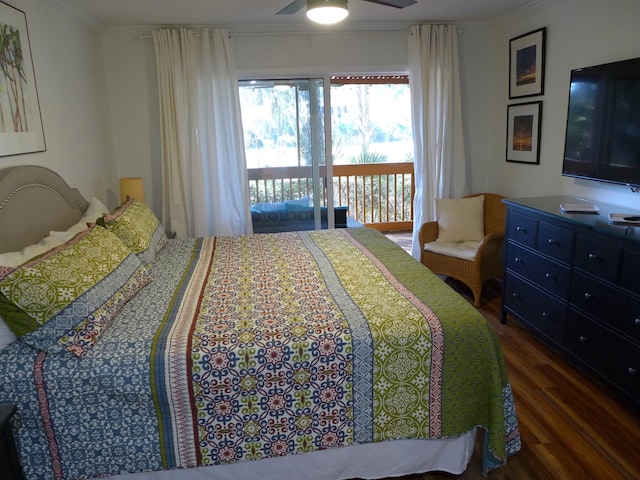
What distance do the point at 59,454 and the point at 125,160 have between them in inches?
121

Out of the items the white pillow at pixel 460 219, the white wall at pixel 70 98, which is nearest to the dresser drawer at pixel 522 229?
the white pillow at pixel 460 219

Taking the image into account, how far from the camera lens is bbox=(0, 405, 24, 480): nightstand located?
1516 millimetres

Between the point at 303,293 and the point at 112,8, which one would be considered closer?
the point at 303,293

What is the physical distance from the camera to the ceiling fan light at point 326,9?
2.54 meters

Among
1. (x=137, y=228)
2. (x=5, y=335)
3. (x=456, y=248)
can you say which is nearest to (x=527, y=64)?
(x=456, y=248)

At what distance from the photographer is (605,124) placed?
2842 millimetres

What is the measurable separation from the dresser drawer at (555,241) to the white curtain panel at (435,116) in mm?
1692

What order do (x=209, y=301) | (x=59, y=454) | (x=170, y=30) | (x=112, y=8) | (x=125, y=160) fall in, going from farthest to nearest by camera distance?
1. (x=125, y=160)
2. (x=170, y=30)
3. (x=112, y=8)
4. (x=209, y=301)
5. (x=59, y=454)

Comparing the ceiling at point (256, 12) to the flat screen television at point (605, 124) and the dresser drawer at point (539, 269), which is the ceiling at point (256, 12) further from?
the dresser drawer at point (539, 269)

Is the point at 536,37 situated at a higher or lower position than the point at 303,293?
higher

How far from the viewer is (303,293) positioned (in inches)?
87.0

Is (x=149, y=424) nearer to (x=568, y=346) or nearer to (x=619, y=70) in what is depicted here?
(x=568, y=346)

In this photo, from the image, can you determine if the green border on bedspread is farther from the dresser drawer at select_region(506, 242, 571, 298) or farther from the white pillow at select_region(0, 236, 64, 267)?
the white pillow at select_region(0, 236, 64, 267)

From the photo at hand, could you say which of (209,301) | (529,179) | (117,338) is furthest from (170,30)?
(529,179)
